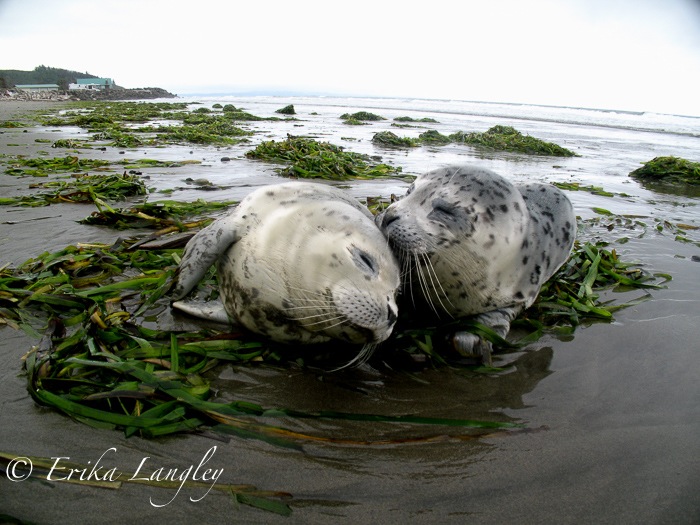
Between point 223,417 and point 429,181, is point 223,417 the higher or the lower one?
the lower one

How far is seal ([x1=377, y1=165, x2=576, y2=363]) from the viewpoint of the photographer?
2.73 meters

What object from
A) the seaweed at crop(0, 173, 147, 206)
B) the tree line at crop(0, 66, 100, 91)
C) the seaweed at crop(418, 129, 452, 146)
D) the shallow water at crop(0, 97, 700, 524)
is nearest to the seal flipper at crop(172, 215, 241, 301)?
the shallow water at crop(0, 97, 700, 524)

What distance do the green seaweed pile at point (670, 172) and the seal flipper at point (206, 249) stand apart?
9.94m

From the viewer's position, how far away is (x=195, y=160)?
29.6 ft

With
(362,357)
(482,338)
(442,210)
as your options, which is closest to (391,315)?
(362,357)

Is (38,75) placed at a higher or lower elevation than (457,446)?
higher

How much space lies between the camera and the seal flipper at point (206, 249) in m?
2.62

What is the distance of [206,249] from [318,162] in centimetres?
560

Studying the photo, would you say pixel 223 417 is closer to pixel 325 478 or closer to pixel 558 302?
pixel 325 478

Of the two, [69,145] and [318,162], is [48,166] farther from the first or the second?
[318,162]

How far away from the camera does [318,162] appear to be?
314 inches

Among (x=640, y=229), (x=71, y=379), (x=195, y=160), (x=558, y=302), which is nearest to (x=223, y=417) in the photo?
(x=71, y=379)

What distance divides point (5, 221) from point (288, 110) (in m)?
26.1
